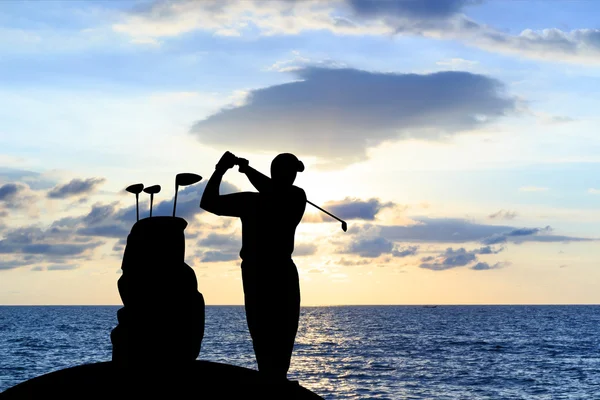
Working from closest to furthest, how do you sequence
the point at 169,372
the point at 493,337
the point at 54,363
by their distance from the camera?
the point at 169,372 < the point at 54,363 < the point at 493,337

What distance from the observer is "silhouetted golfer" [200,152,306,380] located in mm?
8867

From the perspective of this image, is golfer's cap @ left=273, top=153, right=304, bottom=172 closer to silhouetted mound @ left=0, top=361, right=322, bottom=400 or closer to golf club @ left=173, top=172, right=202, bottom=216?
golf club @ left=173, top=172, right=202, bottom=216

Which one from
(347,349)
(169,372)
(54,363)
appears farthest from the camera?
(347,349)

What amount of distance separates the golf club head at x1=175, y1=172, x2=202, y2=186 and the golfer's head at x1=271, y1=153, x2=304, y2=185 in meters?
0.95

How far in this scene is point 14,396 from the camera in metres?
6.45

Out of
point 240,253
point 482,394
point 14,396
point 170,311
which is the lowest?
point 482,394


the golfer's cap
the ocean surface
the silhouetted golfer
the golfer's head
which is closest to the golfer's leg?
the silhouetted golfer

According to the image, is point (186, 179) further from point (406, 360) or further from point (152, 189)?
point (406, 360)

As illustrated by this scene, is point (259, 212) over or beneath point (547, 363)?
over

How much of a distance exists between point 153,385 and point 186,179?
104 inches

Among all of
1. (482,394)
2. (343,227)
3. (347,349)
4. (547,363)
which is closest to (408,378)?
(482,394)

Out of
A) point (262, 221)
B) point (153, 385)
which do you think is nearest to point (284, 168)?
point (262, 221)

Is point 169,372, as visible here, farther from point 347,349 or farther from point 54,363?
point 347,349

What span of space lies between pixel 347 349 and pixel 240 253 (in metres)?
90.1
